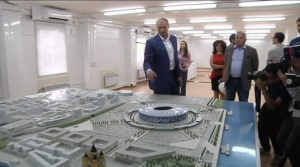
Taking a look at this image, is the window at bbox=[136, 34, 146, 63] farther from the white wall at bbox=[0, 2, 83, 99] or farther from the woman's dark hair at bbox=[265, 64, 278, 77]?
the woman's dark hair at bbox=[265, 64, 278, 77]

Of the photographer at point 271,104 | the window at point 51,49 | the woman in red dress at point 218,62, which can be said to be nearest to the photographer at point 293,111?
the photographer at point 271,104

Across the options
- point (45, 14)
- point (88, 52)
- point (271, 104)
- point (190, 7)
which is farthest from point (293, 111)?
point (88, 52)

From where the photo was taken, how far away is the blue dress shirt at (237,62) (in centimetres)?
299

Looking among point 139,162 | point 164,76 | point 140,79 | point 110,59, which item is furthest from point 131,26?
point 139,162

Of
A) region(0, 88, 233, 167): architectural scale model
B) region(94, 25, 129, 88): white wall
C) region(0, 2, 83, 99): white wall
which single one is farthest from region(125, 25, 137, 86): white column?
region(0, 88, 233, 167): architectural scale model

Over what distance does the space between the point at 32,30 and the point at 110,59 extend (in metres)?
2.84

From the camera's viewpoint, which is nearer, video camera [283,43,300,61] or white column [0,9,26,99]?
video camera [283,43,300,61]

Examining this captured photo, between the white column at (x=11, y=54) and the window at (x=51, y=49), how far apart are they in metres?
0.64

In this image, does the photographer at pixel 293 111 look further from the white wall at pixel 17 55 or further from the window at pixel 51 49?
the window at pixel 51 49

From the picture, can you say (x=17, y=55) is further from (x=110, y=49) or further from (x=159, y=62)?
(x=110, y=49)

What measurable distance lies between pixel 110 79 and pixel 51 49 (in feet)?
7.50

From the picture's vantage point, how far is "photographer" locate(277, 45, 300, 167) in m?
1.34

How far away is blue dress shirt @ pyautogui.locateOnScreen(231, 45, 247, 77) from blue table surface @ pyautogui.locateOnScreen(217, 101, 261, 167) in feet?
4.10

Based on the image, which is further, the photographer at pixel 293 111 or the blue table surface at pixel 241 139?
the photographer at pixel 293 111
